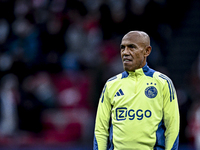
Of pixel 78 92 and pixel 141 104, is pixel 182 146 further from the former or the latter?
pixel 141 104

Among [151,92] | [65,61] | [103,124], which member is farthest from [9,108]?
[151,92]

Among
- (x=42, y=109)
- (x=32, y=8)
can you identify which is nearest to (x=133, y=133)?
(x=42, y=109)

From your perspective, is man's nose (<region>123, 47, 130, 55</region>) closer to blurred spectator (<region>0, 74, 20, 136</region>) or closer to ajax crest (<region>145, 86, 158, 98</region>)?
ajax crest (<region>145, 86, 158, 98</region>)

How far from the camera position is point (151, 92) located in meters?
3.72

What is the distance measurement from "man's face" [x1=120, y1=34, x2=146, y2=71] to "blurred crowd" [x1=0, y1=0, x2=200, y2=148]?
4850 mm

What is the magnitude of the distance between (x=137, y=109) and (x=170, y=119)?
309mm

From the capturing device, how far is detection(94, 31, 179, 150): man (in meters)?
3.65

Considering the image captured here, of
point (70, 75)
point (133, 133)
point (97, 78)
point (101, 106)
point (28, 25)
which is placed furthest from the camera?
point (28, 25)

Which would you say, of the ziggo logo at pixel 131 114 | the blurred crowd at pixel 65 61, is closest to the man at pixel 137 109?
the ziggo logo at pixel 131 114

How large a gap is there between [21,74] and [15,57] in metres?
0.49

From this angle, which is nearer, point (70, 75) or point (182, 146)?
point (182, 146)

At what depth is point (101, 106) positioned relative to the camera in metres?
3.92

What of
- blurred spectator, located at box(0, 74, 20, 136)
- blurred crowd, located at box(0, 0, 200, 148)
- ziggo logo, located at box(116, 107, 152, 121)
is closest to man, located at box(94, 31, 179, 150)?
ziggo logo, located at box(116, 107, 152, 121)

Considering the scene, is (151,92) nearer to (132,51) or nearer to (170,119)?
(170,119)
